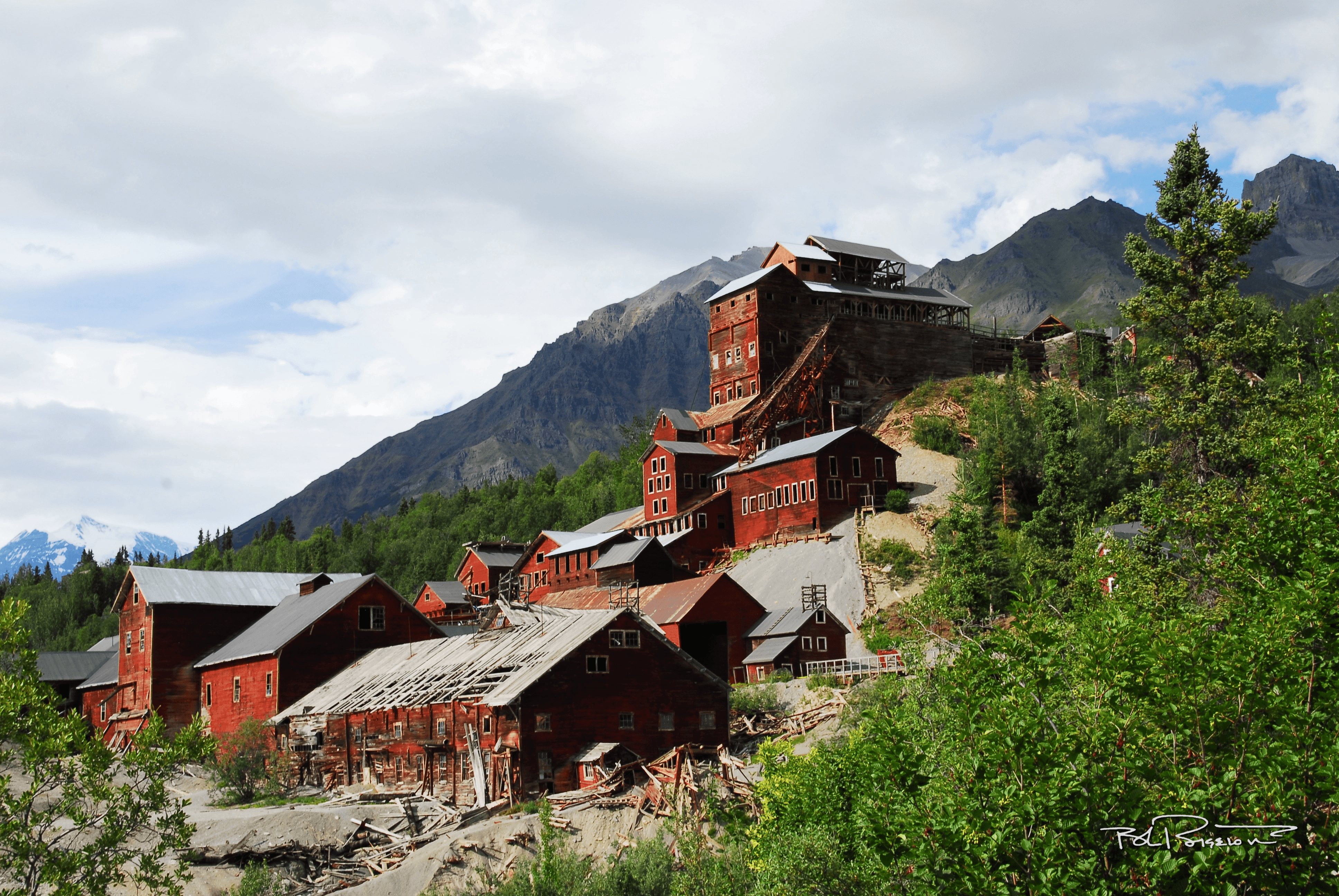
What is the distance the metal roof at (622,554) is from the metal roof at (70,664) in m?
36.8

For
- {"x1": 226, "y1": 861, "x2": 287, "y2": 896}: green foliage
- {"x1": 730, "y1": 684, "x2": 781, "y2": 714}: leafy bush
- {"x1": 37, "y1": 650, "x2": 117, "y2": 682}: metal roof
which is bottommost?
{"x1": 226, "y1": 861, "x2": 287, "y2": 896}: green foliage

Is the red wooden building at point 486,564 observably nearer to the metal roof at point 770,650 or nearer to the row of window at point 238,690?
the row of window at point 238,690

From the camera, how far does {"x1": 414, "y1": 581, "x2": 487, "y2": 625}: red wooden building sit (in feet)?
308

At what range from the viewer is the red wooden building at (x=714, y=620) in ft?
194

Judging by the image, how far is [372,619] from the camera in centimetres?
5828

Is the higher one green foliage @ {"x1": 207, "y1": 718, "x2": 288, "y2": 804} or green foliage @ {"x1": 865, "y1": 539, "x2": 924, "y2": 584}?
green foliage @ {"x1": 865, "y1": 539, "x2": 924, "y2": 584}

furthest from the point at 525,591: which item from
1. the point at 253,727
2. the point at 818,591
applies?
the point at 253,727

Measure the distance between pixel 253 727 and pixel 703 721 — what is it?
23.5 m

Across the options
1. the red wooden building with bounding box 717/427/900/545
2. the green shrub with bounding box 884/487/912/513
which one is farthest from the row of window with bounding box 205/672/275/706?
the green shrub with bounding box 884/487/912/513

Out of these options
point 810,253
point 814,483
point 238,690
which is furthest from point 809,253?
point 238,690

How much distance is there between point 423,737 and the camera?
43.1 metres

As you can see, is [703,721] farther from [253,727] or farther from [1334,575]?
[1334,575]

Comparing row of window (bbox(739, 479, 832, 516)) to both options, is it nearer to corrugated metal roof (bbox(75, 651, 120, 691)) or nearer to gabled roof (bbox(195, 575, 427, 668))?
gabled roof (bbox(195, 575, 427, 668))
